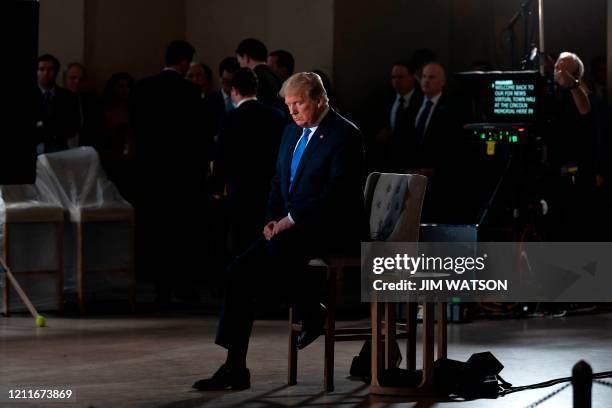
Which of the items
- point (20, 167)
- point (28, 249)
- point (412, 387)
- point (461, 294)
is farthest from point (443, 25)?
point (20, 167)

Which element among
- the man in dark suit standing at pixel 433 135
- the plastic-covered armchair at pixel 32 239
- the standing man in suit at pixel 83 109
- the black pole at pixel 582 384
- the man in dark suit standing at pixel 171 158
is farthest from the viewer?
the standing man in suit at pixel 83 109

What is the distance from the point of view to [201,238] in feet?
36.7

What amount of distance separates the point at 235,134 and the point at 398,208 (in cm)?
254

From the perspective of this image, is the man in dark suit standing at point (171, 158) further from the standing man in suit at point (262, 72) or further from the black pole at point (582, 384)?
the black pole at point (582, 384)

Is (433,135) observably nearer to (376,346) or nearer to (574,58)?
(574,58)

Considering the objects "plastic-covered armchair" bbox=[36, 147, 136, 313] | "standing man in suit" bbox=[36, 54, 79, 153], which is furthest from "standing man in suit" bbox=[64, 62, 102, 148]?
"plastic-covered armchair" bbox=[36, 147, 136, 313]

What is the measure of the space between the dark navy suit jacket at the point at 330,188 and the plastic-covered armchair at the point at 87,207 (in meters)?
3.03

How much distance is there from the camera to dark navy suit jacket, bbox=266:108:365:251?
5.83 metres

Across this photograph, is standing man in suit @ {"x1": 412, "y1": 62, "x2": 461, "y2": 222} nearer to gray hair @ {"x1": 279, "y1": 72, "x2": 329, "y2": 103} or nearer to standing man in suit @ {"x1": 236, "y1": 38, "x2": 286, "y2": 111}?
standing man in suit @ {"x1": 236, "y1": 38, "x2": 286, "y2": 111}

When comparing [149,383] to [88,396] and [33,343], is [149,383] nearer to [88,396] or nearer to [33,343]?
[88,396]

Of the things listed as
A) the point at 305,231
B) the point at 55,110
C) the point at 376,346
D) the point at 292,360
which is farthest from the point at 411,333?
the point at 55,110

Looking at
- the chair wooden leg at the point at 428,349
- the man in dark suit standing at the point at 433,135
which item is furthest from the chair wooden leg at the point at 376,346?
the man in dark suit standing at the point at 433,135

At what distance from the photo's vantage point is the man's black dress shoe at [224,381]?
229 inches

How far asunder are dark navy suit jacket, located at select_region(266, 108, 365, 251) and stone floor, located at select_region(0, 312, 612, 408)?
0.72 metres
